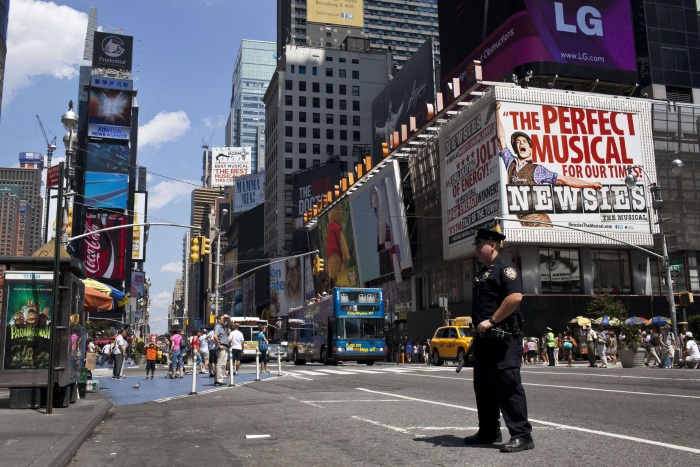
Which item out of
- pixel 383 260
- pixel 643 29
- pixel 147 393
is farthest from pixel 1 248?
pixel 147 393

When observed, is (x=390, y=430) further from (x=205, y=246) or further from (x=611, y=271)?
(x=611, y=271)

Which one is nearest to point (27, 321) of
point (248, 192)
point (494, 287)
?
point (494, 287)

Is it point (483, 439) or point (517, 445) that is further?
point (483, 439)

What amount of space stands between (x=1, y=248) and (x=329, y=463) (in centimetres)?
17512

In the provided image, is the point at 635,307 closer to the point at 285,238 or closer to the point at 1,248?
the point at 285,238

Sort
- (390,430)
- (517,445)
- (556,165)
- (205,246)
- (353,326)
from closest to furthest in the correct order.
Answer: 1. (517,445)
2. (390,430)
3. (205,246)
4. (353,326)
5. (556,165)

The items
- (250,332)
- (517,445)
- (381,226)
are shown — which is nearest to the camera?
(517,445)

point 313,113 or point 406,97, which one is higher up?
point 313,113

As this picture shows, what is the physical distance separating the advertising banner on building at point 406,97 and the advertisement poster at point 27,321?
5783 centimetres

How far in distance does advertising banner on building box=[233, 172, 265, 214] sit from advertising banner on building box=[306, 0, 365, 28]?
37813mm

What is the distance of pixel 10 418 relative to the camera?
9883mm

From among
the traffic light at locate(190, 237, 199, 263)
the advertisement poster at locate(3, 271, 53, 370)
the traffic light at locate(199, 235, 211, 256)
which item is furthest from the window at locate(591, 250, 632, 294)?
the advertisement poster at locate(3, 271, 53, 370)

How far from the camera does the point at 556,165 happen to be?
4466cm

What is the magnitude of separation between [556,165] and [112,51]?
10668 cm
